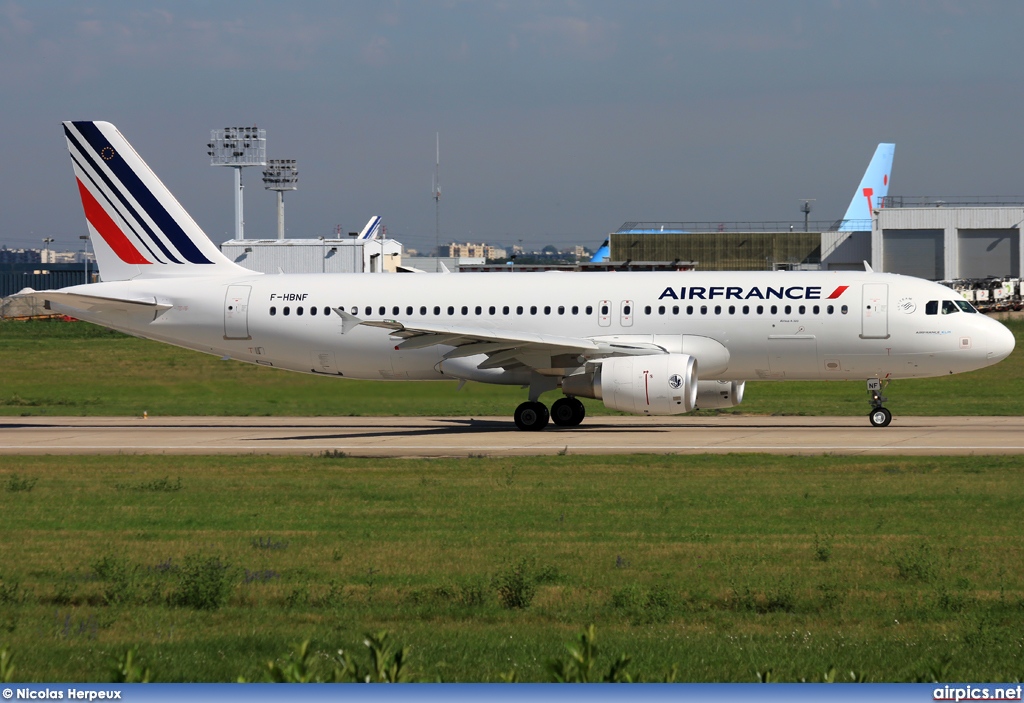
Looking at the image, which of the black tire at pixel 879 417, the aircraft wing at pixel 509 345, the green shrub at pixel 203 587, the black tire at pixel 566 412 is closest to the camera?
the green shrub at pixel 203 587

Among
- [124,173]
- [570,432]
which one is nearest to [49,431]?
[124,173]

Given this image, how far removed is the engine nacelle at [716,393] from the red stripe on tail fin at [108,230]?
610 inches

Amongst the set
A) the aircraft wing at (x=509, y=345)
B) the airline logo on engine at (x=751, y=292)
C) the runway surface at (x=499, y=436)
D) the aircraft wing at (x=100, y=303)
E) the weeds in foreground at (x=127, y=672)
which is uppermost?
the airline logo on engine at (x=751, y=292)

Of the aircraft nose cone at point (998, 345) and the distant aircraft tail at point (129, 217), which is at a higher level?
the distant aircraft tail at point (129, 217)

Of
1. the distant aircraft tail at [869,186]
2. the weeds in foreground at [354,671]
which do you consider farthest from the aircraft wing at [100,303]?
the distant aircraft tail at [869,186]

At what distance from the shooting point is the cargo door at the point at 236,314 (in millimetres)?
33312

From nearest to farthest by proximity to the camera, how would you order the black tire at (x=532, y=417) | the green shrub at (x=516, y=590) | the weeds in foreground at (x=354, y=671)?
the weeds in foreground at (x=354, y=671)
the green shrub at (x=516, y=590)
the black tire at (x=532, y=417)

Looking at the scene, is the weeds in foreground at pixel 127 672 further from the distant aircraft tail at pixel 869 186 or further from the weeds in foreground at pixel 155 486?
the distant aircraft tail at pixel 869 186

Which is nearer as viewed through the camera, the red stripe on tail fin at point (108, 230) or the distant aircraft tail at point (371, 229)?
the red stripe on tail fin at point (108, 230)

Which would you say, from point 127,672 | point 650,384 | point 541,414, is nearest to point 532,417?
point 541,414

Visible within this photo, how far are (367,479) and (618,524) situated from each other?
6492mm

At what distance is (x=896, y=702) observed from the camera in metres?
5.21

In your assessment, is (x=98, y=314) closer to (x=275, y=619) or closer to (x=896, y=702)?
(x=275, y=619)

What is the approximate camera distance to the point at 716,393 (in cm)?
3228
